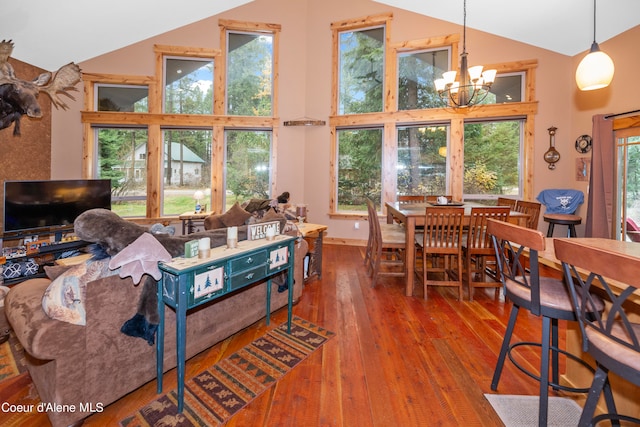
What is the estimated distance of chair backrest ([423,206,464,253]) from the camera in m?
3.02

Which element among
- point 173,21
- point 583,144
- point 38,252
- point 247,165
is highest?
point 173,21

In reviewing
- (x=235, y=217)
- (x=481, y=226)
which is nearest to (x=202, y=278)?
(x=235, y=217)

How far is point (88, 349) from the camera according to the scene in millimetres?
1418

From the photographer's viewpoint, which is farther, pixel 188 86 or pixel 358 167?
pixel 358 167

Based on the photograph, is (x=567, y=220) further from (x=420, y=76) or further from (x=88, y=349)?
(x=88, y=349)

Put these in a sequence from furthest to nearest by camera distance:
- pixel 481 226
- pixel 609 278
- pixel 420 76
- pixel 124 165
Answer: pixel 124 165, pixel 420 76, pixel 481 226, pixel 609 278

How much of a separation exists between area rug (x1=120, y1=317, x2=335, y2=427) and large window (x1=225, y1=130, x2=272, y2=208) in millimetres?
3887

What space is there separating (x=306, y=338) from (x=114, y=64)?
610 centimetres

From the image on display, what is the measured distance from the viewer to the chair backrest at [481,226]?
2.98m

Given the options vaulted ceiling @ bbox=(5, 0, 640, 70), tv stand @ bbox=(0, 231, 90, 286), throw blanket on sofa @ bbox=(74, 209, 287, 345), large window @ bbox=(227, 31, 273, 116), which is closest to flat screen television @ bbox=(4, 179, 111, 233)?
tv stand @ bbox=(0, 231, 90, 286)

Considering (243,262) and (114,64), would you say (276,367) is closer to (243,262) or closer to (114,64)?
(243,262)

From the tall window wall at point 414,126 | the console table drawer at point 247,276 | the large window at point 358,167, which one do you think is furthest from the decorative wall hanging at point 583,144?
the console table drawer at point 247,276

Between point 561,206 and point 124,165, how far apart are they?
7.68 metres

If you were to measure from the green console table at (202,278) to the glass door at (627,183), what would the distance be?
4733 mm
